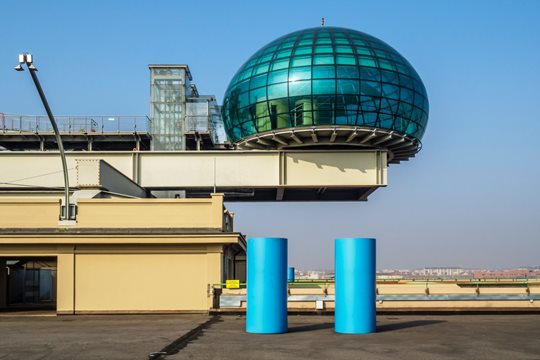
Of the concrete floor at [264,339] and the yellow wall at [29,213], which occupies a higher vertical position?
the yellow wall at [29,213]

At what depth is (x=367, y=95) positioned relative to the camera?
34.4 metres

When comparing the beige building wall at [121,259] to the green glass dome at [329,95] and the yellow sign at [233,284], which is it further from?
the green glass dome at [329,95]

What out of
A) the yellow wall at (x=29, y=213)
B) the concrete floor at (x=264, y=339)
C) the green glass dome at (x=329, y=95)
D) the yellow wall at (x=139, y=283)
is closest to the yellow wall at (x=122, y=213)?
the yellow wall at (x=29, y=213)

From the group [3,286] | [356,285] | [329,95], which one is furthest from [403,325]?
[3,286]

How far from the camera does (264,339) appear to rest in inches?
611

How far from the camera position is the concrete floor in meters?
13.0

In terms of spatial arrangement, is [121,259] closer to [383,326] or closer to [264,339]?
[383,326]

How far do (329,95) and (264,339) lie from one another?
67.9 ft

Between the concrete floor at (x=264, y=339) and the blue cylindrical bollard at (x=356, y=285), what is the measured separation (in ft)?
1.78

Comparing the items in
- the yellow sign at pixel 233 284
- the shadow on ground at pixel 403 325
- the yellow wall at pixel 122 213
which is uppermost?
the yellow wall at pixel 122 213

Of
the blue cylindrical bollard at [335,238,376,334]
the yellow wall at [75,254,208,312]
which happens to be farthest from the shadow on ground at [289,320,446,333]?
the yellow wall at [75,254,208,312]

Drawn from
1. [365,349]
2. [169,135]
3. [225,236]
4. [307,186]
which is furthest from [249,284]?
[169,135]

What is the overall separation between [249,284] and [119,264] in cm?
1021

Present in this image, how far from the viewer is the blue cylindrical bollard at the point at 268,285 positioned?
54.7 feet
